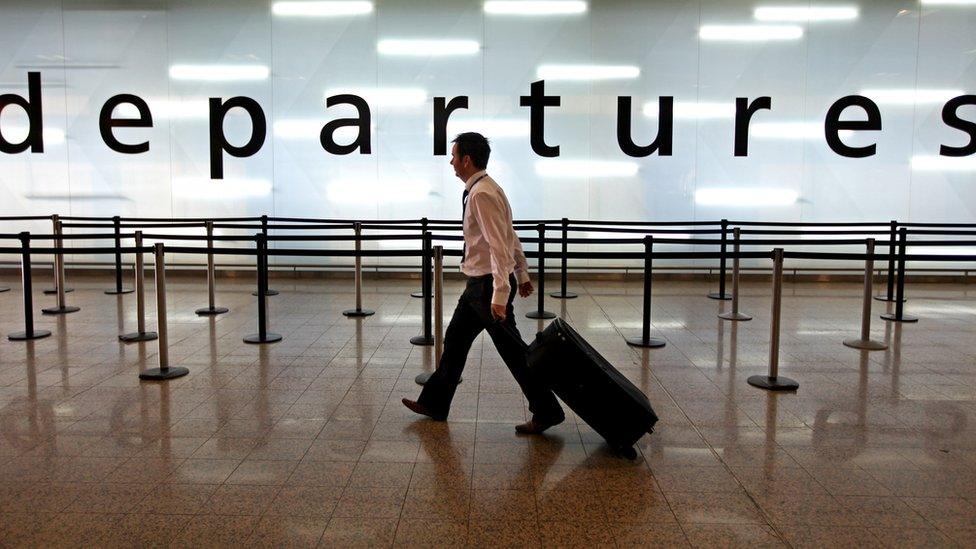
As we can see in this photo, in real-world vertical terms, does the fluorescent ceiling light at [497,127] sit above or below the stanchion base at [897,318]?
above

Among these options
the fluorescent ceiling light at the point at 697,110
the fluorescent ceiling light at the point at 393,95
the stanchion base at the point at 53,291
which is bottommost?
the stanchion base at the point at 53,291

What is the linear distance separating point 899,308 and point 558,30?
6437 millimetres

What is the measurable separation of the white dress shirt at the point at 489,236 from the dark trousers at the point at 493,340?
0.13m

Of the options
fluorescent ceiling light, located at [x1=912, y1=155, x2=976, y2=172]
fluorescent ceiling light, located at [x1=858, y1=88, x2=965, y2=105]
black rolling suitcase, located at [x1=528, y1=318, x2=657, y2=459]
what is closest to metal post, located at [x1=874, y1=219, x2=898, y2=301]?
fluorescent ceiling light, located at [x1=912, y1=155, x2=976, y2=172]

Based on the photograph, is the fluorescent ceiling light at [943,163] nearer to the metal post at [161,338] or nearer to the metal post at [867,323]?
the metal post at [867,323]

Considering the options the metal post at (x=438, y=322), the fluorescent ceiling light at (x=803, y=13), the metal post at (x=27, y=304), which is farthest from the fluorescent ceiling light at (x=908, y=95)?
the metal post at (x=27, y=304)

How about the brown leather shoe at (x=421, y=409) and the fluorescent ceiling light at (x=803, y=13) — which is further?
the fluorescent ceiling light at (x=803, y=13)

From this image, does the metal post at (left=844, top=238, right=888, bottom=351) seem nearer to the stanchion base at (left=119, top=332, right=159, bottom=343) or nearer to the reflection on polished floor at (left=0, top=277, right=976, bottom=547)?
the reflection on polished floor at (left=0, top=277, right=976, bottom=547)

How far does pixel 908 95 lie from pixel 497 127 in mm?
6469

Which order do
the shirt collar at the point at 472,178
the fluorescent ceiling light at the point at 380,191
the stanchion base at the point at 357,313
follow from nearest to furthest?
the shirt collar at the point at 472,178 < the stanchion base at the point at 357,313 < the fluorescent ceiling light at the point at 380,191

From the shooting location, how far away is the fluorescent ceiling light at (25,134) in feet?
41.2

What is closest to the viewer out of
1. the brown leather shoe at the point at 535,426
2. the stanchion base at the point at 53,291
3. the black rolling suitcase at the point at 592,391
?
the black rolling suitcase at the point at 592,391

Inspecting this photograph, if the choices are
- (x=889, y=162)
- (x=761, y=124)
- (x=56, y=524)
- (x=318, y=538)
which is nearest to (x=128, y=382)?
(x=56, y=524)

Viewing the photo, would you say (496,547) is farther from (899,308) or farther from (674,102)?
(674,102)
